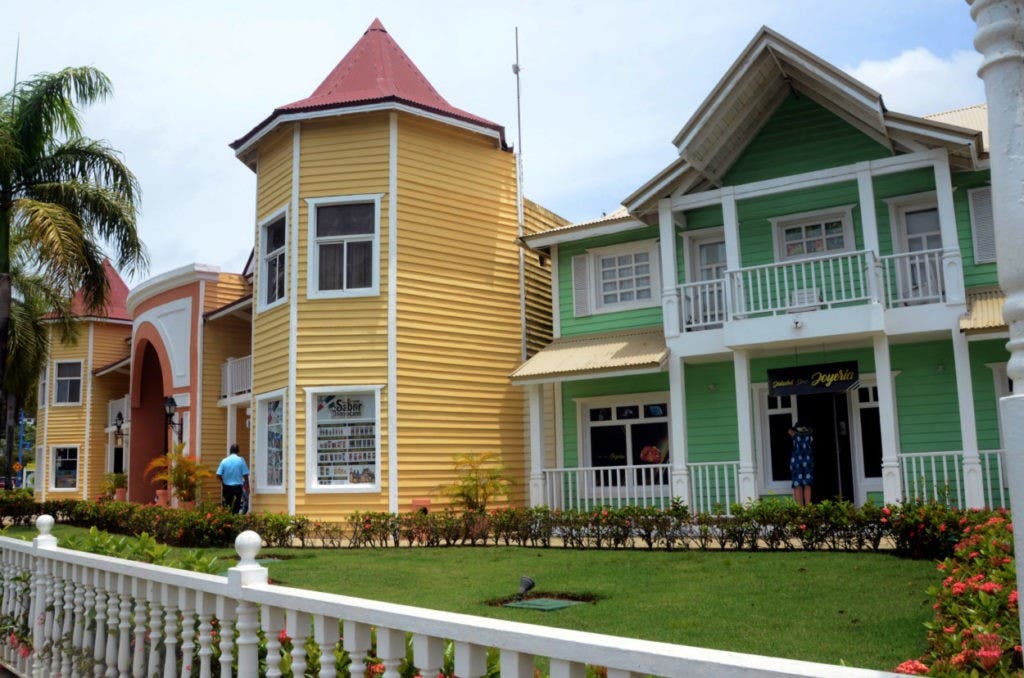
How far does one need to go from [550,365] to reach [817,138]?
6.19m

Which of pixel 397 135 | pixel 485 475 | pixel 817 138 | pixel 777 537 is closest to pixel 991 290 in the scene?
pixel 817 138

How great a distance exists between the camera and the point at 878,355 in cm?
1354

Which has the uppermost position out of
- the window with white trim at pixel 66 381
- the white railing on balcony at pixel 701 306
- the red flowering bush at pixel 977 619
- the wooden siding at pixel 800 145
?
the wooden siding at pixel 800 145

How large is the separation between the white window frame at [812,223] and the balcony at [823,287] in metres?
0.30

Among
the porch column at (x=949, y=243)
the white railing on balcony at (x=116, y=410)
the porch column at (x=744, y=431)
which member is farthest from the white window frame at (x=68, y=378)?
the porch column at (x=949, y=243)

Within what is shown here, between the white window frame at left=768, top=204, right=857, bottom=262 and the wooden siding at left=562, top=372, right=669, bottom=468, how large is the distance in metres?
3.22

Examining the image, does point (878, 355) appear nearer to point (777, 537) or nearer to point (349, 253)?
point (777, 537)

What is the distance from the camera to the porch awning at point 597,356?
50.8 ft

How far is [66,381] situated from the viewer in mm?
34750

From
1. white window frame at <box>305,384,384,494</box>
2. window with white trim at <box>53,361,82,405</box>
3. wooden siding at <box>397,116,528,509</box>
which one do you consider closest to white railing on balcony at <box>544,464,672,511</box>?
wooden siding at <box>397,116,528,509</box>

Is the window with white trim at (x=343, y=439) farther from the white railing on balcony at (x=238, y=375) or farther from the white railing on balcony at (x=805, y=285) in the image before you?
the white railing on balcony at (x=805, y=285)

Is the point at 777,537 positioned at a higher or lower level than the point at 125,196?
lower

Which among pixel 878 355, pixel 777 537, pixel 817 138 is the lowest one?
pixel 777 537

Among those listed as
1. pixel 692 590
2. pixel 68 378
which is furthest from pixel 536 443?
pixel 68 378
